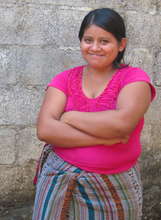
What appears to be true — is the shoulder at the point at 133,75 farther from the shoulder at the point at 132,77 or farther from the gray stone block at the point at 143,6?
the gray stone block at the point at 143,6

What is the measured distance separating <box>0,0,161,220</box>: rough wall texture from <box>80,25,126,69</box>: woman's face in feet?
3.94

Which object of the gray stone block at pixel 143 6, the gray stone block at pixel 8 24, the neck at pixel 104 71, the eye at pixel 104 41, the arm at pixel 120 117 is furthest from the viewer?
the gray stone block at pixel 143 6

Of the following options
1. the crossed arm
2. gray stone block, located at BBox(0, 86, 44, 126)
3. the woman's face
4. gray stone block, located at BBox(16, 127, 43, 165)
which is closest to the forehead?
the woman's face

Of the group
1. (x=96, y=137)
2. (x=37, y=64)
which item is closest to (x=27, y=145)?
(x=37, y=64)

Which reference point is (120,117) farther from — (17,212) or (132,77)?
(17,212)

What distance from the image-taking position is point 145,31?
143 inches

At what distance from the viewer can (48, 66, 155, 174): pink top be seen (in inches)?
86.6

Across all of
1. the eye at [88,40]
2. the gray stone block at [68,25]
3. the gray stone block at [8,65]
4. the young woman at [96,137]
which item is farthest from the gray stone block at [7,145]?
the eye at [88,40]

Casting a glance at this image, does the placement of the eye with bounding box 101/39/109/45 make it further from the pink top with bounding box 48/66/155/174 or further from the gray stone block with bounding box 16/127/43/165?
the gray stone block with bounding box 16/127/43/165

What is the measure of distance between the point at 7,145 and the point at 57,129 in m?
1.47


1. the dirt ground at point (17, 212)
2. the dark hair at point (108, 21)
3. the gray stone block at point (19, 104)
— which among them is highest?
the dark hair at point (108, 21)

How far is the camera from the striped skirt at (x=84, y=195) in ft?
7.15

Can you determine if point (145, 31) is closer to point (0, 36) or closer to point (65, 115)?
point (0, 36)

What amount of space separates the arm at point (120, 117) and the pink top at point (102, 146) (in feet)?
0.19
